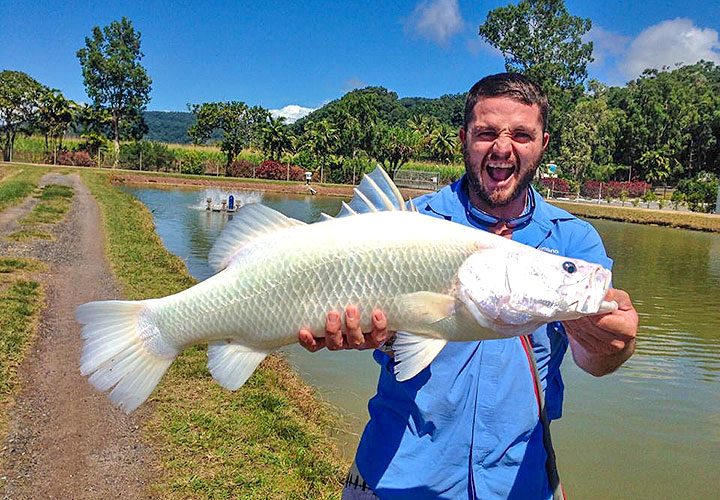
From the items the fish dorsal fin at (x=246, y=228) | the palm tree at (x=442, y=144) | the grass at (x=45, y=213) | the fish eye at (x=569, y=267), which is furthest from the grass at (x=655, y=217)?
the fish dorsal fin at (x=246, y=228)

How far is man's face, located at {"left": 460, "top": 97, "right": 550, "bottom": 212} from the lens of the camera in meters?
2.27

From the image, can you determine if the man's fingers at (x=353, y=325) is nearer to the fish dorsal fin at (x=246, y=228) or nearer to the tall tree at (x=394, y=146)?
the fish dorsal fin at (x=246, y=228)

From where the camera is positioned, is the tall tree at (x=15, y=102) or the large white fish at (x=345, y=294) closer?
the large white fish at (x=345, y=294)

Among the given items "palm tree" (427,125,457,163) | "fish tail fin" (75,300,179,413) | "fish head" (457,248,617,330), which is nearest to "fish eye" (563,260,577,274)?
"fish head" (457,248,617,330)

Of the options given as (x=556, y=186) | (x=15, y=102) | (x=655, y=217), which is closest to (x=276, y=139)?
(x=15, y=102)

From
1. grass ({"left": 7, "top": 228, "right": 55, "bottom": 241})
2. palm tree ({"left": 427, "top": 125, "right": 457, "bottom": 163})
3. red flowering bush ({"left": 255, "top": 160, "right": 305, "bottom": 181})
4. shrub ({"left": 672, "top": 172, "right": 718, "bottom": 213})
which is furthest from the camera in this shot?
palm tree ({"left": 427, "top": 125, "right": 457, "bottom": 163})

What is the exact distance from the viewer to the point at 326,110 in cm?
11438

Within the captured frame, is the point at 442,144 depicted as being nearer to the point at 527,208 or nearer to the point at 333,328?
the point at 527,208

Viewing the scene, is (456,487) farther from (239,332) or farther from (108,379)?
(108,379)

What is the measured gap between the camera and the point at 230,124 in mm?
55969

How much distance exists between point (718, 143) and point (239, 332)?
69.1 m

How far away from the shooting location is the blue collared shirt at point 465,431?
6.87 feet

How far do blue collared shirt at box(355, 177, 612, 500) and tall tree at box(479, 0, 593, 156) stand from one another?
211ft

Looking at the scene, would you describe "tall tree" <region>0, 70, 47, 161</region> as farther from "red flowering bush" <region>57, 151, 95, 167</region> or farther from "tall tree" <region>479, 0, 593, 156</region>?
"tall tree" <region>479, 0, 593, 156</region>
